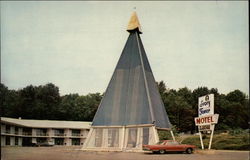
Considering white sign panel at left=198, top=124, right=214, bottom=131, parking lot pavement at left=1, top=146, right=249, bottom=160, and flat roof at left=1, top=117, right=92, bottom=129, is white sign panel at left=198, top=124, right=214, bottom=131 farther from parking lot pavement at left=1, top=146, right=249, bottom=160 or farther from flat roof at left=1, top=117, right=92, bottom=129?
flat roof at left=1, top=117, right=92, bottom=129

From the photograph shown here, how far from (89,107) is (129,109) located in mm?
36408

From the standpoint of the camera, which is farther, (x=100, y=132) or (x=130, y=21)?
(x=130, y=21)

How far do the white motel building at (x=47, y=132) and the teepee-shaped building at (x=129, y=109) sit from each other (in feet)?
81.4

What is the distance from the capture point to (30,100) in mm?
50875

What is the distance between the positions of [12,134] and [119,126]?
25.6 m

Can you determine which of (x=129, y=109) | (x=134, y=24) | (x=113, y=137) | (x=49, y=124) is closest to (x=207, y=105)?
(x=129, y=109)

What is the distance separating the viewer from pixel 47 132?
52188 mm

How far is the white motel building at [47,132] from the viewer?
1796 inches

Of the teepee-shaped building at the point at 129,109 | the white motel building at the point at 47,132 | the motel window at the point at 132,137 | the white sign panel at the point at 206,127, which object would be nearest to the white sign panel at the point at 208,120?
the white sign panel at the point at 206,127

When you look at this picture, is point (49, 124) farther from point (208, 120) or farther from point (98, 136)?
point (208, 120)

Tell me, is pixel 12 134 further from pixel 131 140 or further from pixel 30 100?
Answer: pixel 131 140

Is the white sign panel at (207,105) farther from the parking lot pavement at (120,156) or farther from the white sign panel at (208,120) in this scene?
the parking lot pavement at (120,156)

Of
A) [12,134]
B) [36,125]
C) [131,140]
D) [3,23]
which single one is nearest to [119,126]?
[131,140]

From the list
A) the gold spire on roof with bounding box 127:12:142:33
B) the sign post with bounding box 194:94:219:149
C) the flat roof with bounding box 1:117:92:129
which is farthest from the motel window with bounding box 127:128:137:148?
the flat roof with bounding box 1:117:92:129
